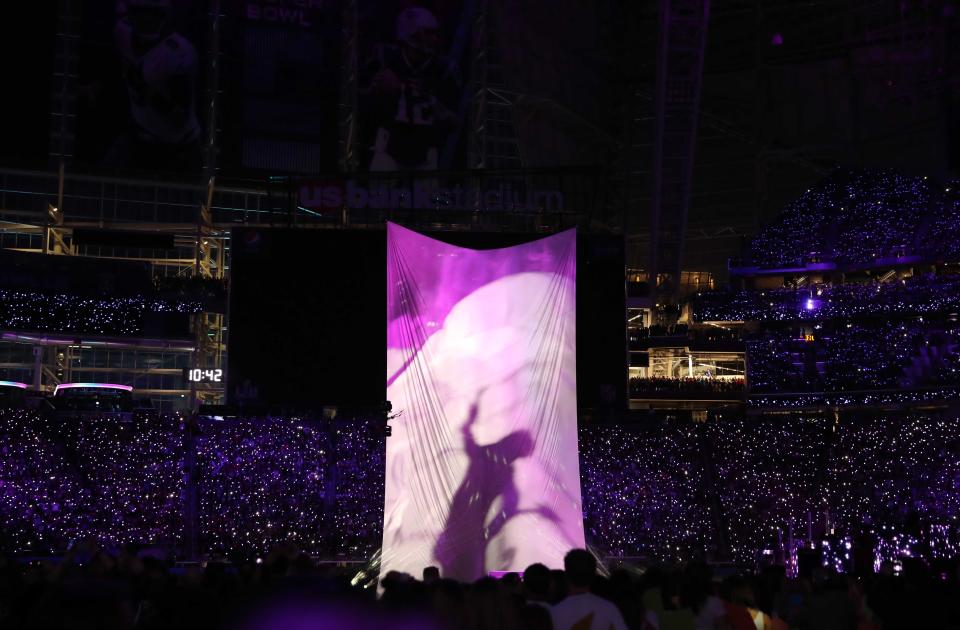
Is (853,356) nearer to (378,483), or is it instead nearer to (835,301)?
(835,301)

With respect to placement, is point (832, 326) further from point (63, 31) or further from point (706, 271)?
point (63, 31)

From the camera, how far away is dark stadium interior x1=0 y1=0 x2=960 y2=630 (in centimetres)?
2788

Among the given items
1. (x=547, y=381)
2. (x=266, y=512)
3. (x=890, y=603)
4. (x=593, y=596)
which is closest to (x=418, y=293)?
(x=547, y=381)

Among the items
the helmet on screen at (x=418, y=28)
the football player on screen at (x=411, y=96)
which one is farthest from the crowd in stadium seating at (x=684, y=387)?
the helmet on screen at (x=418, y=28)

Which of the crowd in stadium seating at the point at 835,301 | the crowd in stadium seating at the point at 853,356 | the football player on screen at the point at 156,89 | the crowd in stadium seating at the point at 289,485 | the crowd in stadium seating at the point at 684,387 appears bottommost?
the crowd in stadium seating at the point at 289,485

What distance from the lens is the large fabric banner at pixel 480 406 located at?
26469 millimetres

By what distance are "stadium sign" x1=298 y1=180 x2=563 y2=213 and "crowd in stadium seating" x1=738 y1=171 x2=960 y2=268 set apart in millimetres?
15214

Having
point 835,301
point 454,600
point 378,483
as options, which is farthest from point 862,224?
point 454,600

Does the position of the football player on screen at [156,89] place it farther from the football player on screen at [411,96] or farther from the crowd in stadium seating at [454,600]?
the crowd in stadium seating at [454,600]

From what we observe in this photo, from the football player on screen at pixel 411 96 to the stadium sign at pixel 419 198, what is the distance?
7.40 metres

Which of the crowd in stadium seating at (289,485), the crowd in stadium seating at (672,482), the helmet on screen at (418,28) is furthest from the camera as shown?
the helmet on screen at (418,28)

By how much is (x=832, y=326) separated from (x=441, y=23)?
59.2 ft

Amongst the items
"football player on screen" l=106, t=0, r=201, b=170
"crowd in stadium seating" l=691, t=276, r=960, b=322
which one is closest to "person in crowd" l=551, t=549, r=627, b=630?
"football player on screen" l=106, t=0, r=201, b=170

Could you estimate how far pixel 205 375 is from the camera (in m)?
39.8
